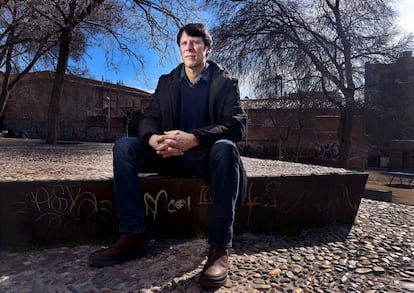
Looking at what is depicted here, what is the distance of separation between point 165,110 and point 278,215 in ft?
4.19

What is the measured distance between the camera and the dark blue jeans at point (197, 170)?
1.71m

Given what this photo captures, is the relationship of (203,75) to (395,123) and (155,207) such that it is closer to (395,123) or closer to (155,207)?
(155,207)

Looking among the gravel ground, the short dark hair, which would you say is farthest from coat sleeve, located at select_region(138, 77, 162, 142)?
the gravel ground

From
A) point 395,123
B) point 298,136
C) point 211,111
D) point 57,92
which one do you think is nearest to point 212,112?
point 211,111

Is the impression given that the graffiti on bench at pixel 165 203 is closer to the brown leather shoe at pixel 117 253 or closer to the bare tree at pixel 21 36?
the brown leather shoe at pixel 117 253

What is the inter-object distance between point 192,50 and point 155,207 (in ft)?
3.60

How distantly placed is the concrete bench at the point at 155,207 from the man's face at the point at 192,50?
778 mm

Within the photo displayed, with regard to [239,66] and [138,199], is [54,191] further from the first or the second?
[239,66]

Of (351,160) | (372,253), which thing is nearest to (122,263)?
(372,253)

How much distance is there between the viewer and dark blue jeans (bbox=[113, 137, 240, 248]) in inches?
67.1

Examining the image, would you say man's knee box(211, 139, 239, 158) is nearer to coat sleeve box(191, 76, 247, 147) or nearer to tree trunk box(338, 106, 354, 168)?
coat sleeve box(191, 76, 247, 147)

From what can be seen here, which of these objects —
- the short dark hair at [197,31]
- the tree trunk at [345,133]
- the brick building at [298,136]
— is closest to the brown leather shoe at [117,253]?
the short dark hair at [197,31]

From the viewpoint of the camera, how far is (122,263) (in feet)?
6.13

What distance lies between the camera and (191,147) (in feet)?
5.98
